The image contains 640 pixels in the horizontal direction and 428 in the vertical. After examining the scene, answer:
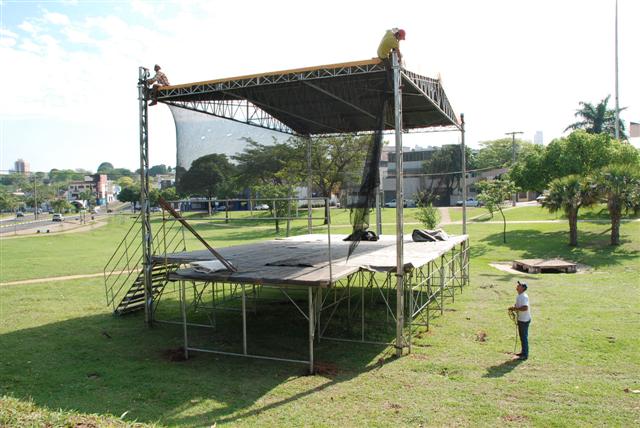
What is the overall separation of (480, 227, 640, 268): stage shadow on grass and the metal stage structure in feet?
26.0

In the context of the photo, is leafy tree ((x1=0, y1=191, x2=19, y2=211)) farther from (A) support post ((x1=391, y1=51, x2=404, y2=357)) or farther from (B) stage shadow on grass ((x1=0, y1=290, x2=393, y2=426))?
(A) support post ((x1=391, y1=51, x2=404, y2=357))

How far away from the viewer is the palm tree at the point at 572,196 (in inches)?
1008

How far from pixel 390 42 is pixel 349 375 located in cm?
652

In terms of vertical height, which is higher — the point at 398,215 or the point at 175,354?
the point at 398,215

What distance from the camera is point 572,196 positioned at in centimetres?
2570

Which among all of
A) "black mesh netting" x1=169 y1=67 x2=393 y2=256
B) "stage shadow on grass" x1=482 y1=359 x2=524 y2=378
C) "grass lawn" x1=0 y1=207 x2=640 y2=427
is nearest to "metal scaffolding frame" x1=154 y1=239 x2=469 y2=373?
"grass lawn" x1=0 y1=207 x2=640 y2=427

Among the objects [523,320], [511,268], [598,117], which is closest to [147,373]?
[523,320]

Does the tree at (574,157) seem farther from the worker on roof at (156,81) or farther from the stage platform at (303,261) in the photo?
the worker on roof at (156,81)

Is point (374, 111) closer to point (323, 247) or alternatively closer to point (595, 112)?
point (323, 247)

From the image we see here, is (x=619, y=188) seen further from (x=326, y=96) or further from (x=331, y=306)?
(x=331, y=306)

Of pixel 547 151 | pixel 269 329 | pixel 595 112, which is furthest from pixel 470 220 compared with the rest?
pixel 269 329

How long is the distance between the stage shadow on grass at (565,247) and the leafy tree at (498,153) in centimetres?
4583

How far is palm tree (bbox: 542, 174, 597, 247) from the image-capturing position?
84.0ft

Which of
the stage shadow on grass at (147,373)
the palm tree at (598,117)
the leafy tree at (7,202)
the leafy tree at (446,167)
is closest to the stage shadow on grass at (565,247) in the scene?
the stage shadow on grass at (147,373)
